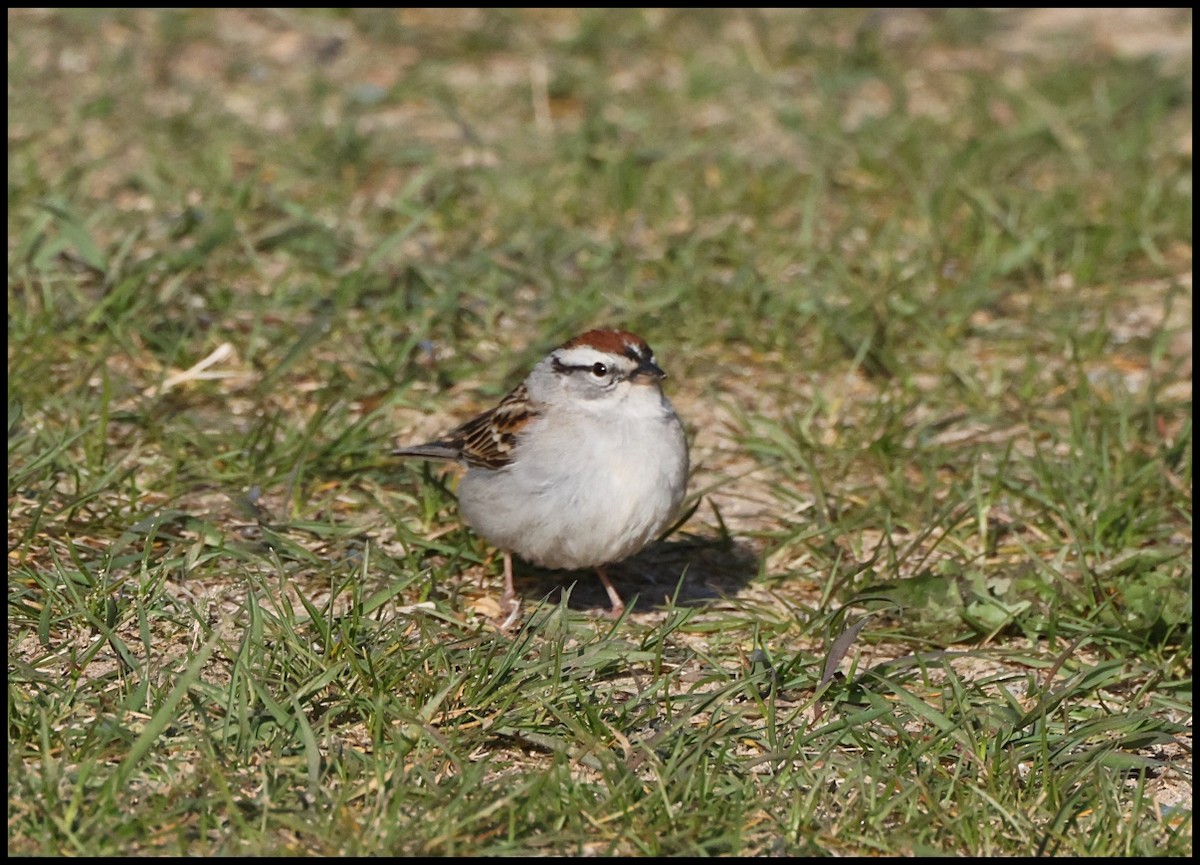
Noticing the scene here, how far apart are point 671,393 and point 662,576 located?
1186 millimetres

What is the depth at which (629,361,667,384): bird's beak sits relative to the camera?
16.3 ft

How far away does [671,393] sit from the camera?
21.3 ft

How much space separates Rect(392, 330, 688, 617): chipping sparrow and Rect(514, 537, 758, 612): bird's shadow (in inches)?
7.6

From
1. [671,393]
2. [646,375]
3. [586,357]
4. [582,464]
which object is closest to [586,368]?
[586,357]

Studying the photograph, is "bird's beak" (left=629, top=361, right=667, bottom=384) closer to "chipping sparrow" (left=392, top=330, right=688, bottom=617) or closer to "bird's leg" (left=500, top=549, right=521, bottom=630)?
"chipping sparrow" (left=392, top=330, right=688, bottom=617)

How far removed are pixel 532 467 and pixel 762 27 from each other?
5.45m

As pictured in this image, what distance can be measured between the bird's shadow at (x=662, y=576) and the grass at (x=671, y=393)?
0.06ft

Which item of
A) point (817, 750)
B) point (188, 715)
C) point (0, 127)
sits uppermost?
point (0, 127)

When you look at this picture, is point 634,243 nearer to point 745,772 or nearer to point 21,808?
point 745,772

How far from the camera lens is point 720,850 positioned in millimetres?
3807

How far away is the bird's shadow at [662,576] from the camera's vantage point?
5352mm

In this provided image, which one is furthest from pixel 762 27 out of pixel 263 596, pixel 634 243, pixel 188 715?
pixel 188 715

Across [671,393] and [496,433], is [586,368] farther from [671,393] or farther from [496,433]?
[671,393]

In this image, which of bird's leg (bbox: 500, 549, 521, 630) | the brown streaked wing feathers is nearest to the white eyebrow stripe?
the brown streaked wing feathers
